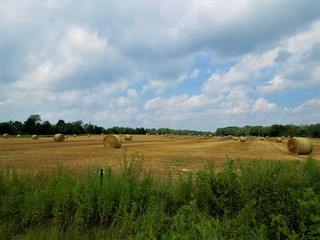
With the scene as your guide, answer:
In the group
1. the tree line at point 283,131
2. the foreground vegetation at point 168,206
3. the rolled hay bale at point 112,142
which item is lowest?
the foreground vegetation at point 168,206

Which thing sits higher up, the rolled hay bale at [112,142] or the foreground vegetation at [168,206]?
the rolled hay bale at [112,142]

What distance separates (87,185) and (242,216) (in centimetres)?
345

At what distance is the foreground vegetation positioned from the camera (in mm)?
5594

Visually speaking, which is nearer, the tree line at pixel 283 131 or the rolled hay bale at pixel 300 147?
the rolled hay bale at pixel 300 147

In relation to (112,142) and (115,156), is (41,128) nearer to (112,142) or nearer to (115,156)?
(112,142)

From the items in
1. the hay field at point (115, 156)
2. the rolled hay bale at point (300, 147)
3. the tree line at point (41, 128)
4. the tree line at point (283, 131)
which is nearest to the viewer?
the hay field at point (115, 156)

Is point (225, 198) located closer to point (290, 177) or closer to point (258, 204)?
point (258, 204)

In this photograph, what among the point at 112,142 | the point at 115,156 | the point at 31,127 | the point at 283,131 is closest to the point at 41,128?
the point at 31,127

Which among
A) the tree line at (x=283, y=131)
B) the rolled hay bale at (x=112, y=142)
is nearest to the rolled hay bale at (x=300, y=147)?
the rolled hay bale at (x=112, y=142)

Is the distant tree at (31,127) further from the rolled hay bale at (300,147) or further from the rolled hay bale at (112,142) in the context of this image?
the rolled hay bale at (300,147)

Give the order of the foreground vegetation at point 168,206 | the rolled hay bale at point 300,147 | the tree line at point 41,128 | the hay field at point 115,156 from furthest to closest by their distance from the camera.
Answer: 1. the tree line at point 41,128
2. the rolled hay bale at point 300,147
3. the hay field at point 115,156
4. the foreground vegetation at point 168,206

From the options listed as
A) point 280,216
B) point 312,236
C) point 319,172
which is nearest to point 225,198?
point 280,216

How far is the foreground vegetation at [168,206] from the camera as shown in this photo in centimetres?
559

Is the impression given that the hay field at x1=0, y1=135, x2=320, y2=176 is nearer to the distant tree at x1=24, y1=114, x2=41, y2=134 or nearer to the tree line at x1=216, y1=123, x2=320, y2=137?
the distant tree at x1=24, y1=114, x2=41, y2=134
